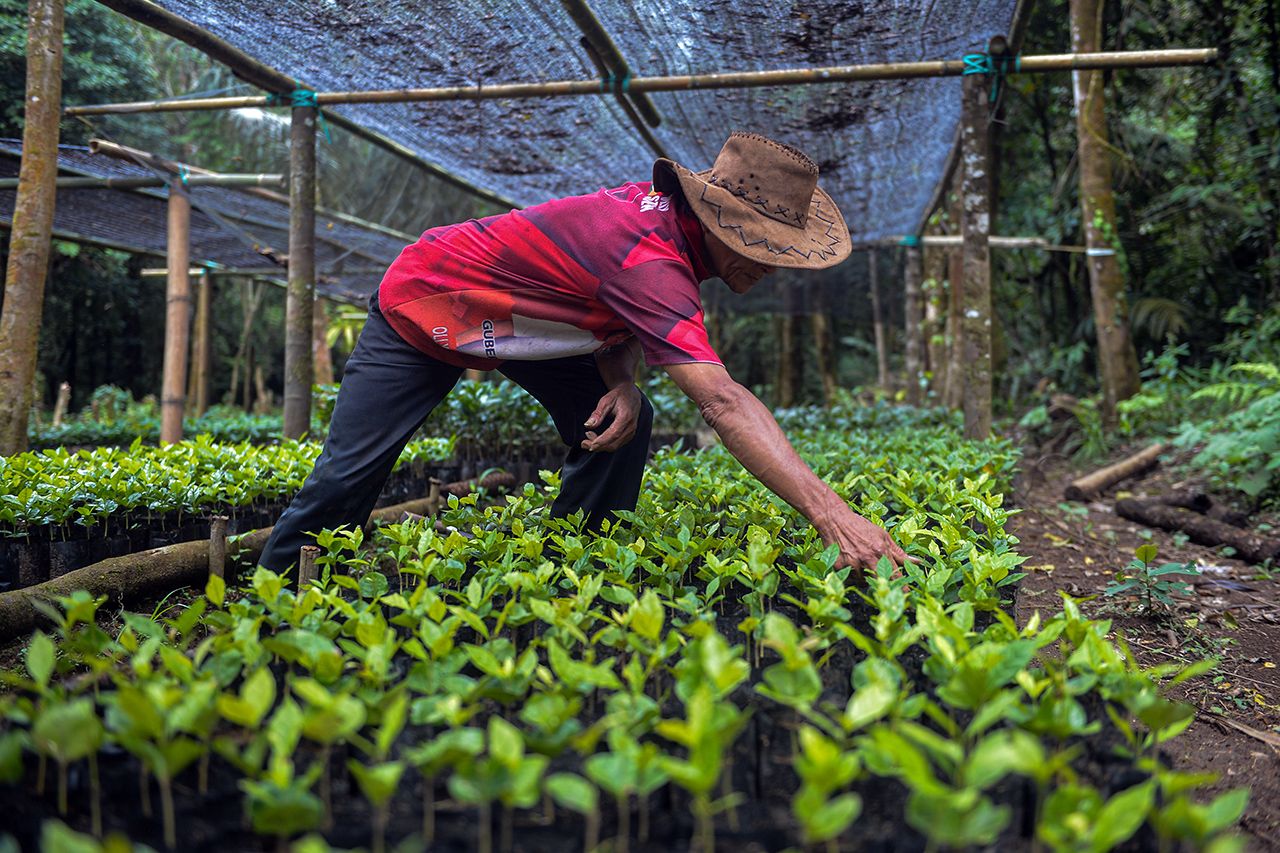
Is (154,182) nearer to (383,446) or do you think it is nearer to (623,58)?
(623,58)

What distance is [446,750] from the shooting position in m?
1.17

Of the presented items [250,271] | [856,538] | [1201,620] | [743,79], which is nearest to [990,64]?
[743,79]

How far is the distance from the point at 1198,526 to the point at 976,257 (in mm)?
2071

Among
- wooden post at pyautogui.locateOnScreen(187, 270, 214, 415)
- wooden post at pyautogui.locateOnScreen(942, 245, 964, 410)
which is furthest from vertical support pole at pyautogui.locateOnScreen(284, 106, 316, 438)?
wooden post at pyautogui.locateOnScreen(187, 270, 214, 415)

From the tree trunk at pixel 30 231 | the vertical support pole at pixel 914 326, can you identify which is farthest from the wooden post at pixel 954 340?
the tree trunk at pixel 30 231

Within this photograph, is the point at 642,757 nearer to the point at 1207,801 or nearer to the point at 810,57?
the point at 1207,801

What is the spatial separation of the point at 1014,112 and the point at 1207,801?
40.2ft

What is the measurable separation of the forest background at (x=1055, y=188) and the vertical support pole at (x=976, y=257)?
8.10ft

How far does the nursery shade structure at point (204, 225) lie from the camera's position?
719cm

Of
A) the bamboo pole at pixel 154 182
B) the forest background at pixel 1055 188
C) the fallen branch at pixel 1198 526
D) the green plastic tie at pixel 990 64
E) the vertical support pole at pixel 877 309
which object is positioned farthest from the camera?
the vertical support pole at pixel 877 309

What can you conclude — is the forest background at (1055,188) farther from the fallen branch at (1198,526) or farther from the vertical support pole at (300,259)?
the fallen branch at (1198,526)

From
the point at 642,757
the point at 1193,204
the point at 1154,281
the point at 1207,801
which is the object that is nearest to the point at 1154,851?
the point at 642,757

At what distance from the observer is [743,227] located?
2557mm

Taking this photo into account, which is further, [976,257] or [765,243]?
[976,257]
